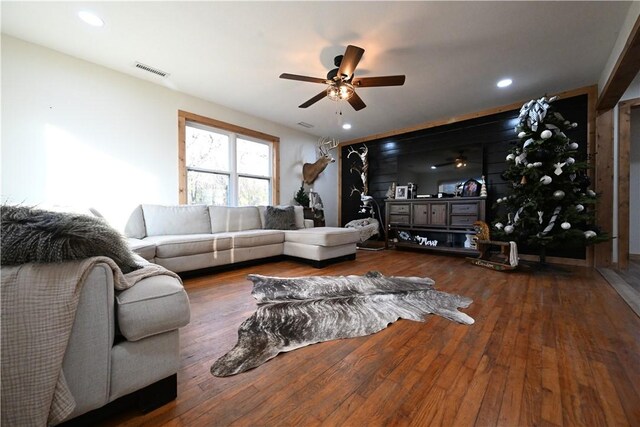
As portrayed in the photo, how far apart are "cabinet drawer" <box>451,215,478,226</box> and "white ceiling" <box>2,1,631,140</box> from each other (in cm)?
190

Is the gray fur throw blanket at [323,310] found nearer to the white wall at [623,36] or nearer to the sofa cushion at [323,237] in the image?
the sofa cushion at [323,237]

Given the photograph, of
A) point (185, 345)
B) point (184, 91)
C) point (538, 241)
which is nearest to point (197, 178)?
point (184, 91)

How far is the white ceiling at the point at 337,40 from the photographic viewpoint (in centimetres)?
A: 209

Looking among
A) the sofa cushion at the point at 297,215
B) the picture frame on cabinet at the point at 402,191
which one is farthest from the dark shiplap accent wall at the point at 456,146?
the sofa cushion at the point at 297,215

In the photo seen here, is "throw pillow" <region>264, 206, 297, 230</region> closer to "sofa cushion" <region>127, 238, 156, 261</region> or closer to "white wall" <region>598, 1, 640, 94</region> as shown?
"sofa cushion" <region>127, 238, 156, 261</region>

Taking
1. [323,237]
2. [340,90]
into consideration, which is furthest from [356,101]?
[323,237]

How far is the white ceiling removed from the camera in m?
2.09

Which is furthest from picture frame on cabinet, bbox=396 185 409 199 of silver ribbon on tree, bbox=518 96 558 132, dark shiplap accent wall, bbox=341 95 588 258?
silver ribbon on tree, bbox=518 96 558 132

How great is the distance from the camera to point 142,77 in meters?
3.25

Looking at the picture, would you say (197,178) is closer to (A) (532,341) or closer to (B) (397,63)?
(B) (397,63)

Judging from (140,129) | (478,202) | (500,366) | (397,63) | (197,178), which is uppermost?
(397,63)

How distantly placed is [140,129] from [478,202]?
5.20m

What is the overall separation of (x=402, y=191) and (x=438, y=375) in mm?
4234

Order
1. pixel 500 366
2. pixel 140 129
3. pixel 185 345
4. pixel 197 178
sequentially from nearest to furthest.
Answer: pixel 500 366
pixel 185 345
pixel 140 129
pixel 197 178
